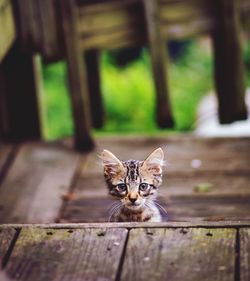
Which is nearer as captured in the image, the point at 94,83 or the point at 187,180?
the point at 187,180

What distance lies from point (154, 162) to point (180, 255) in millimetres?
1308

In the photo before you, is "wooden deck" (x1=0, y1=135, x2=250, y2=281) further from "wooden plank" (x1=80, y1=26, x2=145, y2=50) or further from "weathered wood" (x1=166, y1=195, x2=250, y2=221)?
"wooden plank" (x1=80, y1=26, x2=145, y2=50)

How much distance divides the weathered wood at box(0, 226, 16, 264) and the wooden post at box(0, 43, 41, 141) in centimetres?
334

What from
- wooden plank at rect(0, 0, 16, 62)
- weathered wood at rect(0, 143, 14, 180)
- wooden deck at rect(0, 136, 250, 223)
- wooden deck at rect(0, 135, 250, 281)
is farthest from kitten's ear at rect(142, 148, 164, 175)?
weathered wood at rect(0, 143, 14, 180)

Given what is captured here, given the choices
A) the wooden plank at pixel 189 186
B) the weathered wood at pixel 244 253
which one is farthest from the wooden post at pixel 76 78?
the weathered wood at pixel 244 253

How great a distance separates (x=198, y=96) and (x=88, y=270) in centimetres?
984

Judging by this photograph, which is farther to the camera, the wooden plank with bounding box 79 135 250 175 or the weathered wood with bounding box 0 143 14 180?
the weathered wood with bounding box 0 143 14 180

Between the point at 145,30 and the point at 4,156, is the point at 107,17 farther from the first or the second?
the point at 4,156

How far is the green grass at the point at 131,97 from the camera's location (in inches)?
430

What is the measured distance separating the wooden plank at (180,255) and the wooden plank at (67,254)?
0.20 ft

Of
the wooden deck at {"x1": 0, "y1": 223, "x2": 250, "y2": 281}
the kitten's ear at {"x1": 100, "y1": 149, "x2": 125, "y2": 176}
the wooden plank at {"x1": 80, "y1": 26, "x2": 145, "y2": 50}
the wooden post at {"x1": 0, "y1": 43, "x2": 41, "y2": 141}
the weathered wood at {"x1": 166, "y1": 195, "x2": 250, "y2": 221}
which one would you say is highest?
the wooden deck at {"x1": 0, "y1": 223, "x2": 250, "y2": 281}

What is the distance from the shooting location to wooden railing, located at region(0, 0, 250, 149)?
19.7 feet

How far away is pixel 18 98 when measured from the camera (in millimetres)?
6852

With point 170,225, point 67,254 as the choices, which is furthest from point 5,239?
point 170,225
